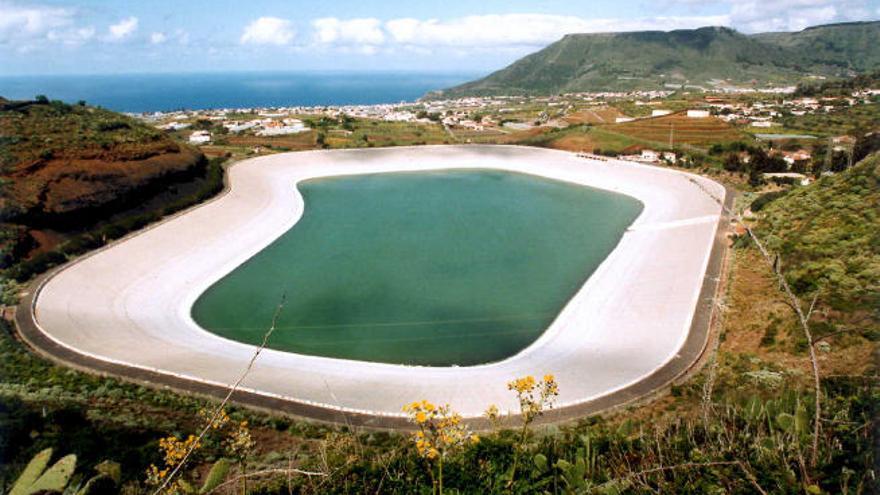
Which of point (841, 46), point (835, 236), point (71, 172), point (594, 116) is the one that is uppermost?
point (841, 46)

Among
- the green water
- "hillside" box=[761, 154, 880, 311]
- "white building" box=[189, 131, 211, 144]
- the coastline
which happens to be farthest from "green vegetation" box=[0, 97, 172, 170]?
"hillside" box=[761, 154, 880, 311]

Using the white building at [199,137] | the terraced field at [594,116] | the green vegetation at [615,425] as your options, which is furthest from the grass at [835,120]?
the white building at [199,137]

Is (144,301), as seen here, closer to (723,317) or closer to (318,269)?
(318,269)

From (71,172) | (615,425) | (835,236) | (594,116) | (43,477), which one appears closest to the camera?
(43,477)

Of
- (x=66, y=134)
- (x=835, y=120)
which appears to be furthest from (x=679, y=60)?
(x=66, y=134)

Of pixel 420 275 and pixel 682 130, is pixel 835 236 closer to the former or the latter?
pixel 420 275

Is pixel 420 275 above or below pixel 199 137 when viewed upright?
below

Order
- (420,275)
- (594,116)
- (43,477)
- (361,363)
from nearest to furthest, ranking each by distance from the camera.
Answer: (43,477), (361,363), (420,275), (594,116)

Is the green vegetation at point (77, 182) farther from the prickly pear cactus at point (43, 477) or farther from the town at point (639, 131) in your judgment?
the prickly pear cactus at point (43, 477)
